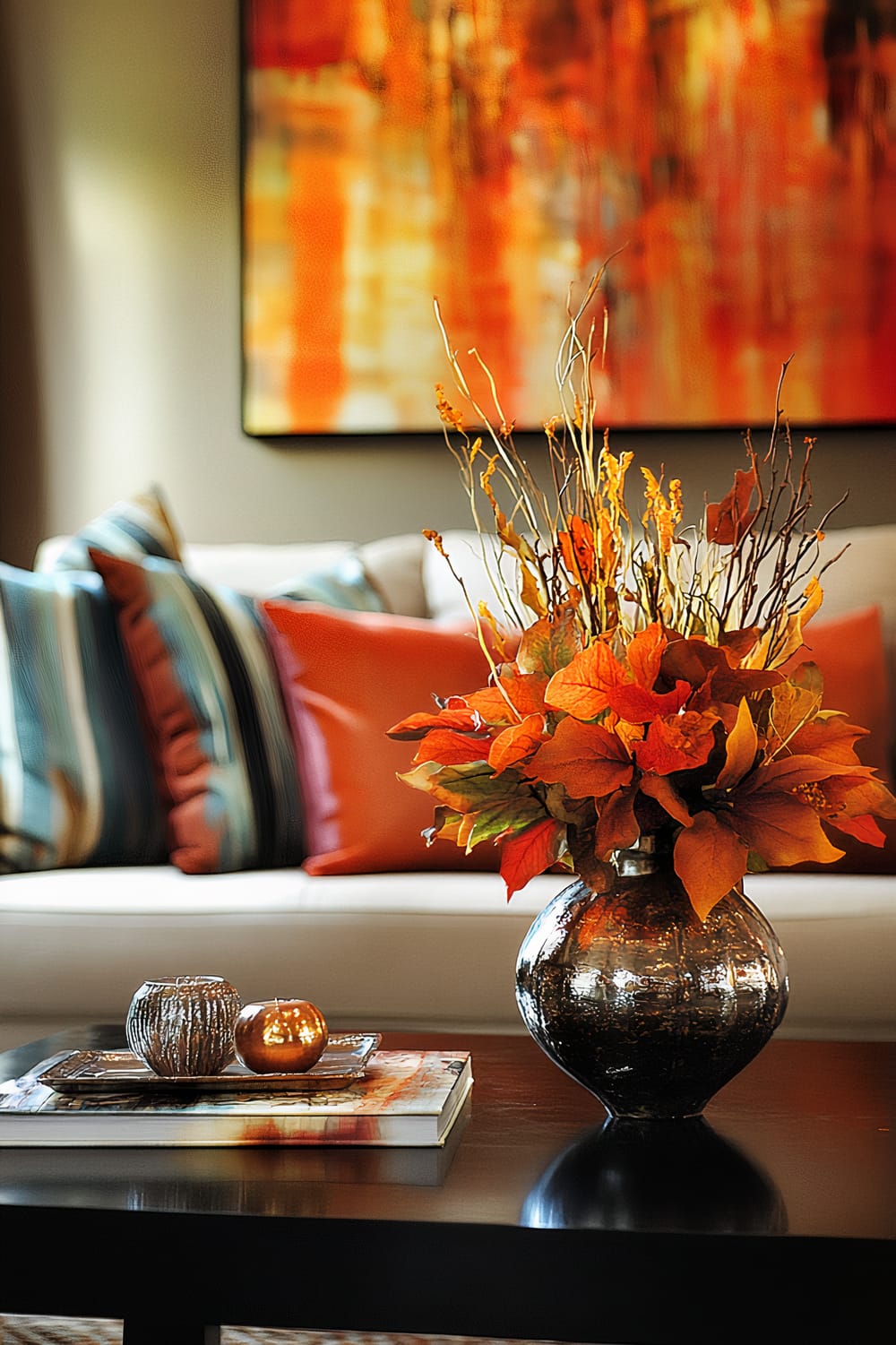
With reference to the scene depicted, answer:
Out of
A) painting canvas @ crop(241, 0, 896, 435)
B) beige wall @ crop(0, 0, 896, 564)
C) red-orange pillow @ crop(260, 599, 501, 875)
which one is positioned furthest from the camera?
beige wall @ crop(0, 0, 896, 564)

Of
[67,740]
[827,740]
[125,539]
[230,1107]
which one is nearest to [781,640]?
[827,740]

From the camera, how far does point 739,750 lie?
0.98 metres

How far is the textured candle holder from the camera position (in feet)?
3.45

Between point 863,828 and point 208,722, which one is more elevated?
point 863,828

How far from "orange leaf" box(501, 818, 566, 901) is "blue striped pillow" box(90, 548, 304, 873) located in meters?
1.12

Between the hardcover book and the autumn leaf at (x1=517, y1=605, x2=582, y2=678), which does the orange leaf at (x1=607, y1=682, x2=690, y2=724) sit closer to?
the autumn leaf at (x1=517, y1=605, x2=582, y2=678)

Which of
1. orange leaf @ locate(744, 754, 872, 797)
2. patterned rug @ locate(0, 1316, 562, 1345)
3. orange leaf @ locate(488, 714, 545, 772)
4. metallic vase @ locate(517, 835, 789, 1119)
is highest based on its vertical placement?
orange leaf @ locate(488, 714, 545, 772)

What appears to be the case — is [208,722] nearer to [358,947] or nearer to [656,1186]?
[358,947]

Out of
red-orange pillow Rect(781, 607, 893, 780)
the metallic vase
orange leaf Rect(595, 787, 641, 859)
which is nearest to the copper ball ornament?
the metallic vase

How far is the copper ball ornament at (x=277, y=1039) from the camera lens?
1.06 m

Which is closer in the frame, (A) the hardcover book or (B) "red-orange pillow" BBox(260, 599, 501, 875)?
(A) the hardcover book

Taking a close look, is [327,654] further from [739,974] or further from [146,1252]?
[146,1252]

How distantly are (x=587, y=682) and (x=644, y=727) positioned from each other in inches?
2.5

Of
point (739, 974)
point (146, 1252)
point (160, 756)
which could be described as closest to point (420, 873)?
point (160, 756)
